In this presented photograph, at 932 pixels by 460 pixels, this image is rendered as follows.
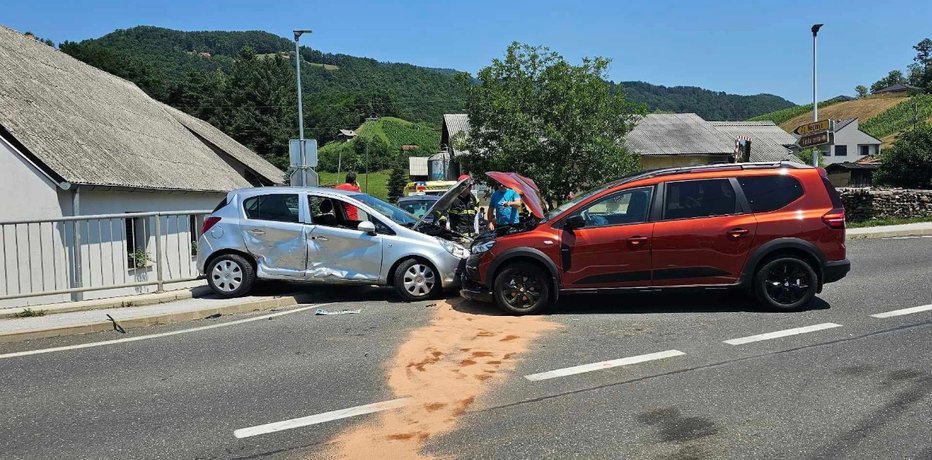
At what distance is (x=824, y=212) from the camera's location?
752 centimetres

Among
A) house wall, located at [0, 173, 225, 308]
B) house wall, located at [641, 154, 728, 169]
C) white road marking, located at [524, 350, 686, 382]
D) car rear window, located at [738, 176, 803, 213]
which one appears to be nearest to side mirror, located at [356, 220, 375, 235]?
house wall, located at [0, 173, 225, 308]

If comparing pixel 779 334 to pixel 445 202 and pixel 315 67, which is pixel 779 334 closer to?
pixel 445 202

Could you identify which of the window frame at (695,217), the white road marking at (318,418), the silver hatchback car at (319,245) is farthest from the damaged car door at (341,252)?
the white road marking at (318,418)

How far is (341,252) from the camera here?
933 centimetres

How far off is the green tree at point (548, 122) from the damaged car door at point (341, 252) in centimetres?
976

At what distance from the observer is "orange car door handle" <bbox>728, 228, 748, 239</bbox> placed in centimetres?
752

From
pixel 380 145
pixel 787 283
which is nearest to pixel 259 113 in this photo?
pixel 380 145

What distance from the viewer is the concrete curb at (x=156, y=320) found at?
7.71 meters

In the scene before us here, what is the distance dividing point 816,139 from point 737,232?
1287 centimetres

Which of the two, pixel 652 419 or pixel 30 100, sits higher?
pixel 30 100

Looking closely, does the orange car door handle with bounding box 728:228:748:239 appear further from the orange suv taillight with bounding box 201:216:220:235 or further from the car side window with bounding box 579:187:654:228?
the orange suv taillight with bounding box 201:216:220:235

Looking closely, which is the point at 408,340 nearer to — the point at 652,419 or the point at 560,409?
the point at 560,409

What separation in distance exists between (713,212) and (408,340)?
3.86m

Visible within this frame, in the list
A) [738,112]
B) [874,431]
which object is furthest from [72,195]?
[738,112]
